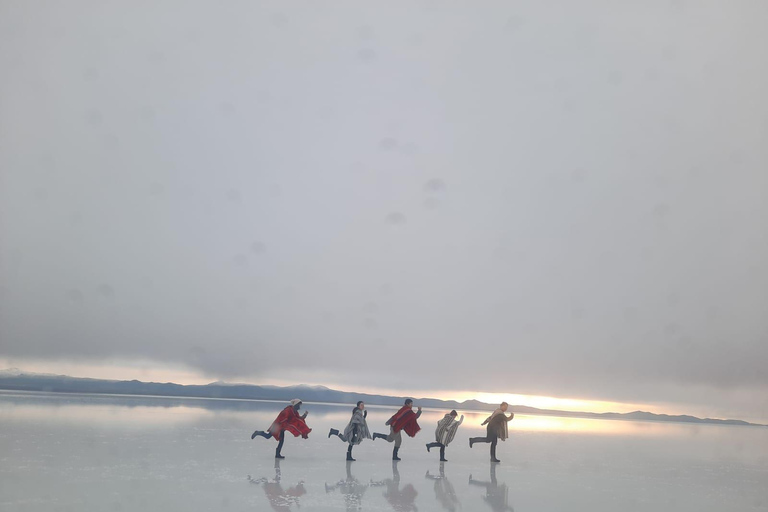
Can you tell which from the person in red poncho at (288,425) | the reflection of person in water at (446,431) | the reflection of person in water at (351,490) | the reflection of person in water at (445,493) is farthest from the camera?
the reflection of person in water at (446,431)

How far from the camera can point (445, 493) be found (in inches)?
476

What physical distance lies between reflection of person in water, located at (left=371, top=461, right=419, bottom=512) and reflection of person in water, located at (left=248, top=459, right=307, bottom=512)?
1.63 metres

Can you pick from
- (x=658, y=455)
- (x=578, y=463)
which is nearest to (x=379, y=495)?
(x=578, y=463)

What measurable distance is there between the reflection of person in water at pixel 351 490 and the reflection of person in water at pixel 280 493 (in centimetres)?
61

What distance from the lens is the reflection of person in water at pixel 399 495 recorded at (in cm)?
1034

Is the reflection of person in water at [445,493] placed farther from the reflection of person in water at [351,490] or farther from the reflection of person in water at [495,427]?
the reflection of person in water at [495,427]

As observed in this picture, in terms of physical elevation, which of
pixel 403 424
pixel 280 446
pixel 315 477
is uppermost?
pixel 403 424

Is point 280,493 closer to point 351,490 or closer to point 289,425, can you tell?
point 351,490

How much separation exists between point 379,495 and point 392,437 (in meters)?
Answer: 6.25

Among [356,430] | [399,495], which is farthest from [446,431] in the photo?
[399,495]

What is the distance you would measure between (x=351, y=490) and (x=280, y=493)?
4.93 feet

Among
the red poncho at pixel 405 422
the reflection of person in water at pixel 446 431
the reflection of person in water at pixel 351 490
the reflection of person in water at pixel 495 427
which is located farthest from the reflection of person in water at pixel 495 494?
the reflection of person in water at pixel 495 427

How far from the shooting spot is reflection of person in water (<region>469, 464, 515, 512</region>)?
10.8 meters

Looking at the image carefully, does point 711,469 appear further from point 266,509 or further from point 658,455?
point 266,509
